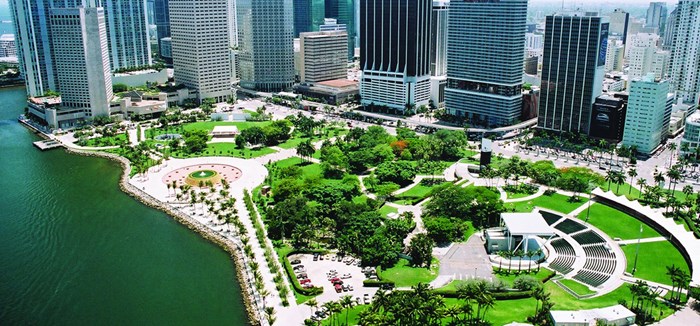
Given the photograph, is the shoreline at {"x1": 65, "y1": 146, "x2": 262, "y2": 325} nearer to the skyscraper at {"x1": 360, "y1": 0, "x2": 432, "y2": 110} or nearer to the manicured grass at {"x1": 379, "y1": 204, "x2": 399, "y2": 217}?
the manicured grass at {"x1": 379, "y1": 204, "x2": 399, "y2": 217}

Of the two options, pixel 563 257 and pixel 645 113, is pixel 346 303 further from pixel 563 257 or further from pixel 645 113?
pixel 645 113

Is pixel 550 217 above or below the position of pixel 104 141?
below

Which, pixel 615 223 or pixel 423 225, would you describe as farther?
pixel 423 225

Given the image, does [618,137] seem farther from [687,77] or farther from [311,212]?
[311,212]

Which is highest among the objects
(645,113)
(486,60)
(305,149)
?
(486,60)

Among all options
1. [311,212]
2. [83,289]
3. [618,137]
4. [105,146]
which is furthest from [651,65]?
[83,289]

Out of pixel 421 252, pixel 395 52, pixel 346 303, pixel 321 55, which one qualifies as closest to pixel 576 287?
pixel 421 252
